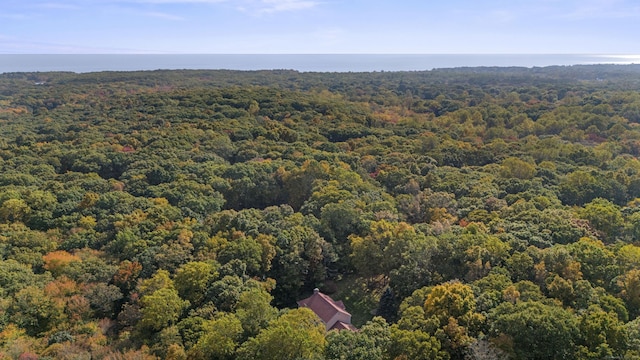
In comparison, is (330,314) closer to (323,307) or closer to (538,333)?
(323,307)

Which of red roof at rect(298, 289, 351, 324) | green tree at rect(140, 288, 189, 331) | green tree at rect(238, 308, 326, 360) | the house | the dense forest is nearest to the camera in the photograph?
green tree at rect(238, 308, 326, 360)

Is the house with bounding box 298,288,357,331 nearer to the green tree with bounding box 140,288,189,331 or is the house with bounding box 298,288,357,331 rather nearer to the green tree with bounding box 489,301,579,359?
the green tree with bounding box 140,288,189,331

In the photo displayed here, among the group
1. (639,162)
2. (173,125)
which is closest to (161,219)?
(173,125)

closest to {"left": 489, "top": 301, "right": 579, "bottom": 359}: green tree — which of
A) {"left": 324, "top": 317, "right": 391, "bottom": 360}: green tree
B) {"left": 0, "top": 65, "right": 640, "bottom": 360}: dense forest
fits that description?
{"left": 0, "top": 65, "right": 640, "bottom": 360}: dense forest

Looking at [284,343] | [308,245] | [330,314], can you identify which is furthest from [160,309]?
[308,245]

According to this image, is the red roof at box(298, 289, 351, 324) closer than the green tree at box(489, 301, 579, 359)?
No

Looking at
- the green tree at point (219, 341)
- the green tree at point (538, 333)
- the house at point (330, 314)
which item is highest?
the green tree at point (538, 333)

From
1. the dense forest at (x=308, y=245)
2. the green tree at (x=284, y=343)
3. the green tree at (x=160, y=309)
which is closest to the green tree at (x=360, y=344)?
the dense forest at (x=308, y=245)

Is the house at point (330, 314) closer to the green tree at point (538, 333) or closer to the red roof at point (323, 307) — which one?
the red roof at point (323, 307)
